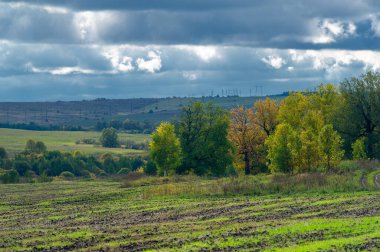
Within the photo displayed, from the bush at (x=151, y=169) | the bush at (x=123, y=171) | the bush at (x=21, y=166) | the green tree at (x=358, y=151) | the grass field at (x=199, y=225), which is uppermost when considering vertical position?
the green tree at (x=358, y=151)

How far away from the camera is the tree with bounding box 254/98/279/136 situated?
11569 cm

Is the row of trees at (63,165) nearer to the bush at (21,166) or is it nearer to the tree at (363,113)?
the bush at (21,166)

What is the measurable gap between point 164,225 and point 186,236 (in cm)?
625

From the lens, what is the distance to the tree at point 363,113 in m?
103

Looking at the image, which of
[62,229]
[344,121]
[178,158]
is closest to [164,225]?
[62,229]

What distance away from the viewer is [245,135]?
373 feet

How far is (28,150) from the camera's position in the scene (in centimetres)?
18162

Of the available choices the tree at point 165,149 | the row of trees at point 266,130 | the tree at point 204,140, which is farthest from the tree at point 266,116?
the tree at point 165,149

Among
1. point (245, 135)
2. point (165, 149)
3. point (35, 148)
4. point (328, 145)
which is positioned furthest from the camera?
point (35, 148)

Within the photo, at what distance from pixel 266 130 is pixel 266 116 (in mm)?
2362

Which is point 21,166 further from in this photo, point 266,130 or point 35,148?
point 266,130

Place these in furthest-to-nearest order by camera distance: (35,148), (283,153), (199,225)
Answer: (35,148) → (283,153) → (199,225)

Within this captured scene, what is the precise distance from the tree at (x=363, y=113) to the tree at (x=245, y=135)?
14934 millimetres

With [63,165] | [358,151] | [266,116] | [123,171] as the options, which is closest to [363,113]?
[358,151]
